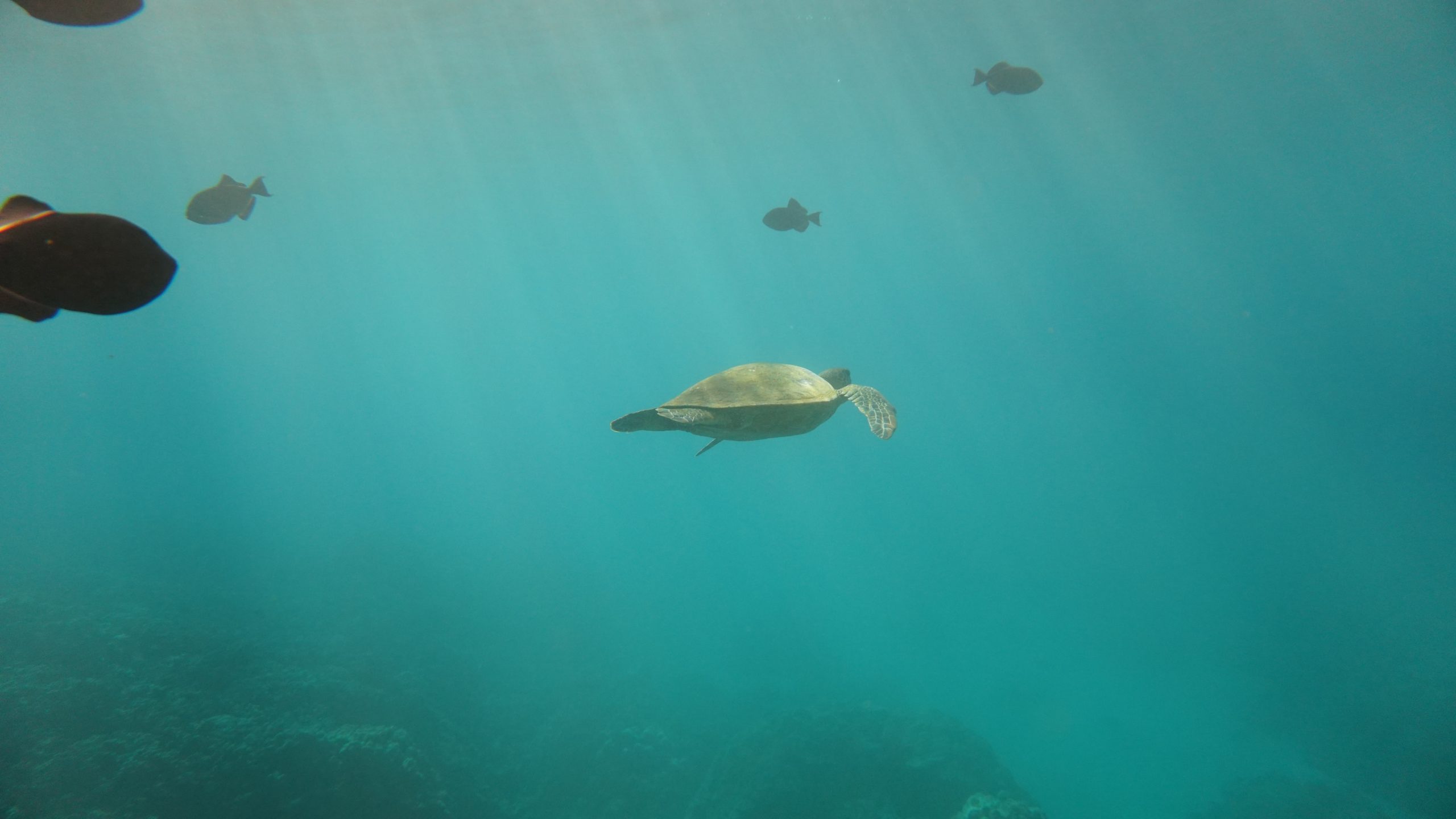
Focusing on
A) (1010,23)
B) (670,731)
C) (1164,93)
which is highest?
(1164,93)

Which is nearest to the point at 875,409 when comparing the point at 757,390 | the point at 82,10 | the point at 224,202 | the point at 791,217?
the point at 757,390

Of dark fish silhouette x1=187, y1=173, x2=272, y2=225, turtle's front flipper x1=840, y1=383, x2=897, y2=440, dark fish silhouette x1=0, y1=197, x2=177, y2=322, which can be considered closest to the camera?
dark fish silhouette x1=0, y1=197, x2=177, y2=322

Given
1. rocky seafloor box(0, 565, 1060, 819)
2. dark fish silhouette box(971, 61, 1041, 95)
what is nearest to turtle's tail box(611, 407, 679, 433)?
dark fish silhouette box(971, 61, 1041, 95)

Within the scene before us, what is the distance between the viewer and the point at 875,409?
510 cm

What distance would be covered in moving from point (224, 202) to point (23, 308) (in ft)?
22.4

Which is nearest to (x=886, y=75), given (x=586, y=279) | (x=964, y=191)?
(x=964, y=191)

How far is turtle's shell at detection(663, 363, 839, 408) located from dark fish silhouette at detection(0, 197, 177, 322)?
3335mm

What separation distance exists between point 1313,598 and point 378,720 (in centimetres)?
3886


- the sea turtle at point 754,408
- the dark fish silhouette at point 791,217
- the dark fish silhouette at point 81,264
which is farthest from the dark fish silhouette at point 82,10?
the dark fish silhouette at point 791,217

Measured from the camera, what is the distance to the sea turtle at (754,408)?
14.1 feet

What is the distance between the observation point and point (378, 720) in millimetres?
10820

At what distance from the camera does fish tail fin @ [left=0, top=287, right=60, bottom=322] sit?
1.23m

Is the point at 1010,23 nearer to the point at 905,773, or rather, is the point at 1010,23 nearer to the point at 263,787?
the point at 905,773

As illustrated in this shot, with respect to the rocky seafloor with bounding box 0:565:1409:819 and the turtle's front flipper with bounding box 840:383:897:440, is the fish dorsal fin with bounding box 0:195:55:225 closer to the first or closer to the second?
the turtle's front flipper with bounding box 840:383:897:440
